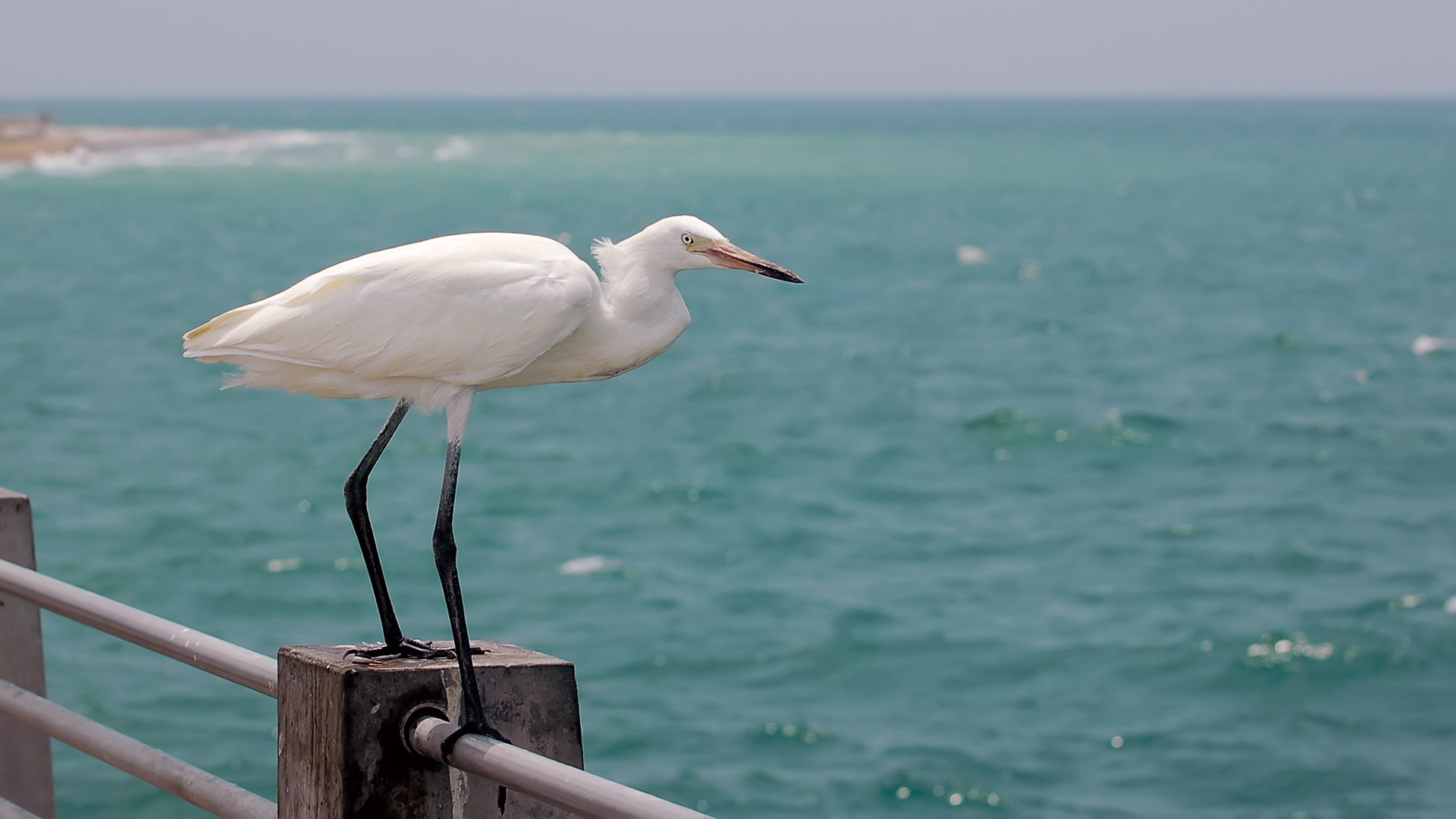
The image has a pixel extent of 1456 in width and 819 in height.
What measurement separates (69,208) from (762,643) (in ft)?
163

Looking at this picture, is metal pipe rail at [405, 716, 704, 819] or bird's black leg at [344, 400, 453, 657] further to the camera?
bird's black leg at [344, 400, 453, 657]

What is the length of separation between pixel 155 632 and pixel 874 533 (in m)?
13.1

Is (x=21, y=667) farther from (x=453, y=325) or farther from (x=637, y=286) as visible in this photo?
(x=637, y=286)

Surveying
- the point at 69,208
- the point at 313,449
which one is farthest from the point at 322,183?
the point at 313,449

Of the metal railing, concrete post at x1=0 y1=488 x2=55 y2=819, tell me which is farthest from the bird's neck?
concrete post at x1=0 y1=488 x2=55 y2=819

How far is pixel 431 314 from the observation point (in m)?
3.24

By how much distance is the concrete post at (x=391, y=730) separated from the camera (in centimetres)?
256

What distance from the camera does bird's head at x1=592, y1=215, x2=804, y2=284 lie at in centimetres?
340

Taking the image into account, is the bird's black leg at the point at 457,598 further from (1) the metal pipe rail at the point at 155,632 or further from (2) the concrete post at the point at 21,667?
(2) the concrete post at the point at 21,667

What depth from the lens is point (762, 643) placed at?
12422mm

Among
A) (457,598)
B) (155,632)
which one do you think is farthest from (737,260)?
(155,632)

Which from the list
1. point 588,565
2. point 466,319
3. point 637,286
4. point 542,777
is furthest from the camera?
point 588,565

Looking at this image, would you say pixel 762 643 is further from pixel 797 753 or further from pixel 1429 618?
pixel 1429 618

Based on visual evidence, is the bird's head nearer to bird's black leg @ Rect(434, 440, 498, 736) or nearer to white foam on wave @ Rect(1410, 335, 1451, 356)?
bird's black leg @ Rect(434, 440, 498, 736)
